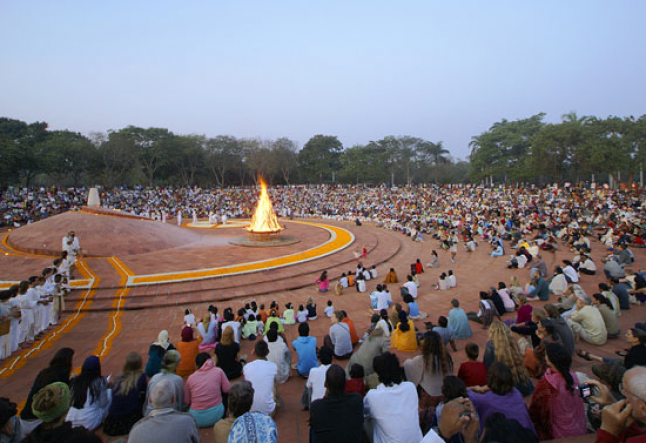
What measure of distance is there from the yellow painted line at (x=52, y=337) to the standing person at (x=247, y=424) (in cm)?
654

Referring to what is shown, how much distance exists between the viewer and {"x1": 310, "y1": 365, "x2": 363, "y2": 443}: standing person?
9.85ft

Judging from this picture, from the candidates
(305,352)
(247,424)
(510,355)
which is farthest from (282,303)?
(247,424)

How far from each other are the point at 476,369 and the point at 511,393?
103 cm

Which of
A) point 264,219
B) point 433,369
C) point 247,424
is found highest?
point 264,219

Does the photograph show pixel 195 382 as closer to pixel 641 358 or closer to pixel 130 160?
pixel 641 358

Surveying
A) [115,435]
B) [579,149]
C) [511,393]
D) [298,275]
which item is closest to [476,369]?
[511,393]

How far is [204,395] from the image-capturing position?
163 inches

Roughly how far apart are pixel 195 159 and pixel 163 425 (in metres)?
54.0

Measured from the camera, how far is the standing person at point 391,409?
3.17 meters

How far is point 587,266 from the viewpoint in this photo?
11.5 metres

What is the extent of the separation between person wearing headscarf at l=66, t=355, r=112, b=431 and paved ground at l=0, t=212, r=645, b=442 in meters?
1.38

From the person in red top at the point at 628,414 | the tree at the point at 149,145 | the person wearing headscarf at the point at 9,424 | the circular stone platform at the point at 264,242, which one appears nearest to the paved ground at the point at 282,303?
the person in red top at the point at 628,414

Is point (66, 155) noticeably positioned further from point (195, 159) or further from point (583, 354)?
point (583, 354)

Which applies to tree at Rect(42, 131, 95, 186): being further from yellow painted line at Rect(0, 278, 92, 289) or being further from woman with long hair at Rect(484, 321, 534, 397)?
woman with long hair at Rect(484, 321, 534, 397)
